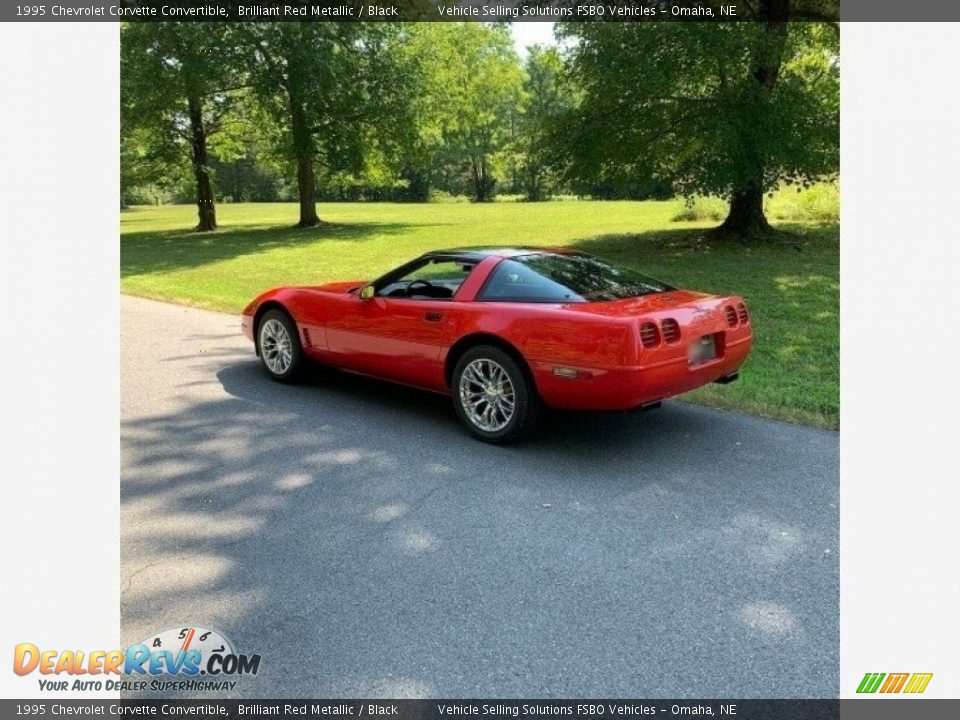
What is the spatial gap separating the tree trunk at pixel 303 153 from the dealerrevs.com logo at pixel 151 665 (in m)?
23.8

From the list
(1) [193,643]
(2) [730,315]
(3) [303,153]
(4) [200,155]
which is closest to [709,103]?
(2) [730,315]

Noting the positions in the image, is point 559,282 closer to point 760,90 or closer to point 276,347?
point 276,347

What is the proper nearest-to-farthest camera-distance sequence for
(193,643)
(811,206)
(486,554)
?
(193,643)
(486,554)
(811,206)

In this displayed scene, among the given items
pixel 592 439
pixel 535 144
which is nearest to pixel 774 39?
pixel 535 144

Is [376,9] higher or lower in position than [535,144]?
higher

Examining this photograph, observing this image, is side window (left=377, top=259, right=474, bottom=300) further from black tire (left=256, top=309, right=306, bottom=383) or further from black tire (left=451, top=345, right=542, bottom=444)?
black tire (left=256, top=309, right=306, bottom=383)

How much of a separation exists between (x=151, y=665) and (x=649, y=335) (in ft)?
10.1

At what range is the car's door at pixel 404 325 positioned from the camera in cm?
530

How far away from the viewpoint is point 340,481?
14.2ft

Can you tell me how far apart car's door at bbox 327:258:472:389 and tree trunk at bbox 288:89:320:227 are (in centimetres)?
2049

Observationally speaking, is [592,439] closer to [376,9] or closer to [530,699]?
[530,699]

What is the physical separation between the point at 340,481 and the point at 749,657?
2.48m
